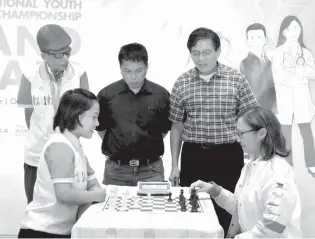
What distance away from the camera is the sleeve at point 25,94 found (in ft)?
13.1

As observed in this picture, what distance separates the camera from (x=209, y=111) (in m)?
3.23

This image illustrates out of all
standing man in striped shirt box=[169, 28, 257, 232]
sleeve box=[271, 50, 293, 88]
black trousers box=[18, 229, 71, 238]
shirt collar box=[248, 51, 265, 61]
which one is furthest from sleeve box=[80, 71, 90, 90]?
black trousers box=[18, 229, 71, 238]

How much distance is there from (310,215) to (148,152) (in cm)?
180

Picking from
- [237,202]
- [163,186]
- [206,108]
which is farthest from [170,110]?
[237,202]

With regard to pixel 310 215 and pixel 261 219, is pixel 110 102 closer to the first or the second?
pixel 261 219

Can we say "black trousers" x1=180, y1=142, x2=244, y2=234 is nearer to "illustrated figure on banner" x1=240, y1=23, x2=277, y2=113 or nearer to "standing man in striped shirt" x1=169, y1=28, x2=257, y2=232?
"standing man in striped shirt" x1=169, y1=28, x2=257, y2=232

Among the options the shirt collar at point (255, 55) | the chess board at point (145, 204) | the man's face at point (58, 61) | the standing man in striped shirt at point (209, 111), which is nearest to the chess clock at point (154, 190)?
the chess board at point (145, 204)

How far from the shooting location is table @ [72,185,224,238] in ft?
5.96

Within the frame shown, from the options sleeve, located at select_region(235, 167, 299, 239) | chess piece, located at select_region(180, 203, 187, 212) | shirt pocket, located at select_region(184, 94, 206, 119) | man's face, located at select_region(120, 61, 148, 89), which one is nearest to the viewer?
sleeve, located at select_region(235, 167, 299, 239)

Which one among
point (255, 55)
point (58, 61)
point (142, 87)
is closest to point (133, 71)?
point (142, 87)

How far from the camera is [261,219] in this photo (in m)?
2.05

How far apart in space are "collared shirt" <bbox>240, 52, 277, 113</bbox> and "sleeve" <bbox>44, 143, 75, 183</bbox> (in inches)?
94.6

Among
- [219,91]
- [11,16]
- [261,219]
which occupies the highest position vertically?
[11,16]

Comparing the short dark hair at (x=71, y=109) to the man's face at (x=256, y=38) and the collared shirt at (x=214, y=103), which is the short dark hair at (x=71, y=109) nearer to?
the collared shirt at (x=214, y=103)
